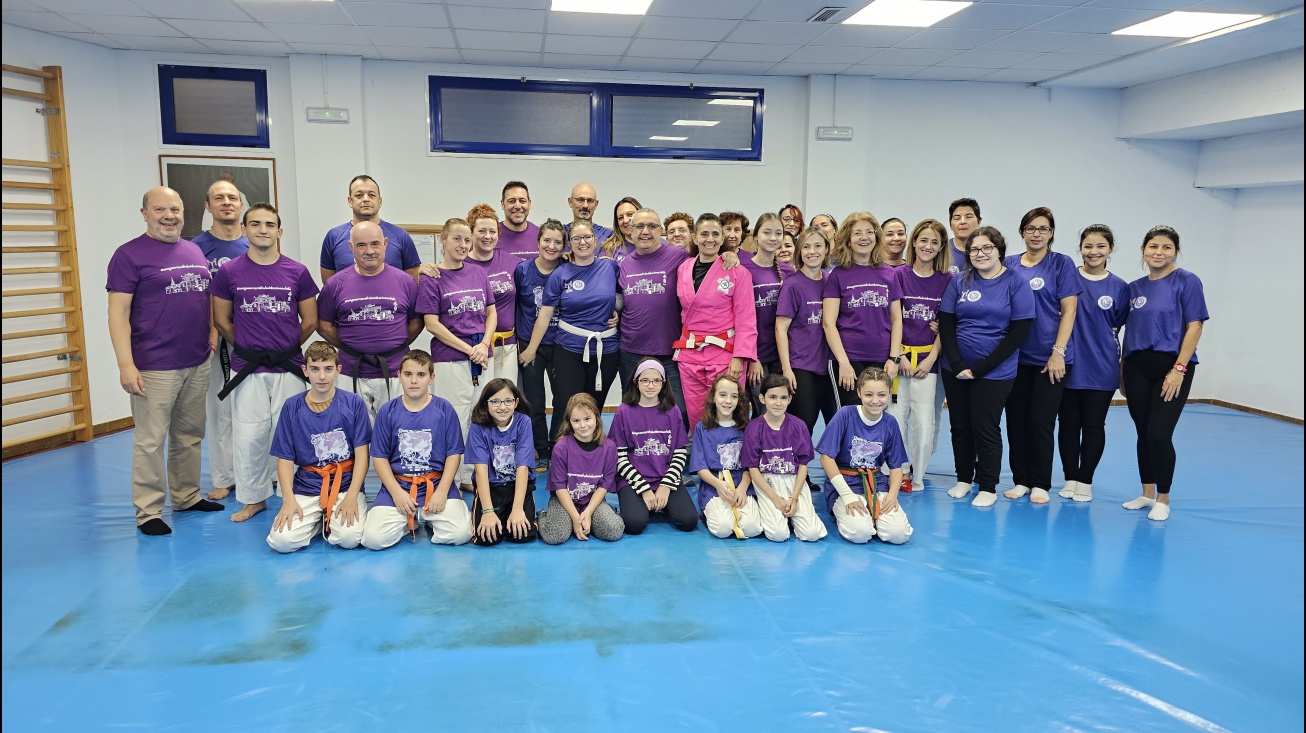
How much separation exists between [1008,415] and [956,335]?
26.9 inches

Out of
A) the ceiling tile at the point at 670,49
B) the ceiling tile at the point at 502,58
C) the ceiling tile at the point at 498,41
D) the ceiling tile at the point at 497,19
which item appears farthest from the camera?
the ceiling tile at the point at 502,58

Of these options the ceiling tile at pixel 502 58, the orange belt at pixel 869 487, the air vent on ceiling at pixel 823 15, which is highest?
the air vent on ceiling at pixel 823 15

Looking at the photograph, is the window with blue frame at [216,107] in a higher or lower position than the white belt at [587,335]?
higher

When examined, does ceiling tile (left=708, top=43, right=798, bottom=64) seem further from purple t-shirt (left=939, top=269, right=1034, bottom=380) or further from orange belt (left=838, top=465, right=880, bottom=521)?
orange belt (left=838, top=465, right=880, bottom=521)

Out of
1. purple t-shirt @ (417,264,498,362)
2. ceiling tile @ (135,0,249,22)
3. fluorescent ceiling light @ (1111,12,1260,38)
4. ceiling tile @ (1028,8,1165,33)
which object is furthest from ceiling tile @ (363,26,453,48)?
fluorescent ceiling light @ (1111,12,1260,38)

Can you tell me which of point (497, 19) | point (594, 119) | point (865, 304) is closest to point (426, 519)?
point (865, 304)

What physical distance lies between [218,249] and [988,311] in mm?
4283

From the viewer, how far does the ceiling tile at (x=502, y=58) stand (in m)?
6.25

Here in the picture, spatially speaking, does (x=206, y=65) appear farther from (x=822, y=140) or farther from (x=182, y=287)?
(x=822, y=140)

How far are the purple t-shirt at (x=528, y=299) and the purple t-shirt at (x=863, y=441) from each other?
1.70m

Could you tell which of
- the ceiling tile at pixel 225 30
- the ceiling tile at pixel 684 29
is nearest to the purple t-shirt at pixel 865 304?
the ceiling tile at pixel 684 29

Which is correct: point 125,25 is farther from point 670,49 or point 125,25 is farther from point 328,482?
point 328,482

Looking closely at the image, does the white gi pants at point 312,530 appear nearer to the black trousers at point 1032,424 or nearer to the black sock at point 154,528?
the black sock at point 154,528

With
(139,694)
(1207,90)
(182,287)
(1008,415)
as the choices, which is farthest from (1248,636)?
(1207,90)
